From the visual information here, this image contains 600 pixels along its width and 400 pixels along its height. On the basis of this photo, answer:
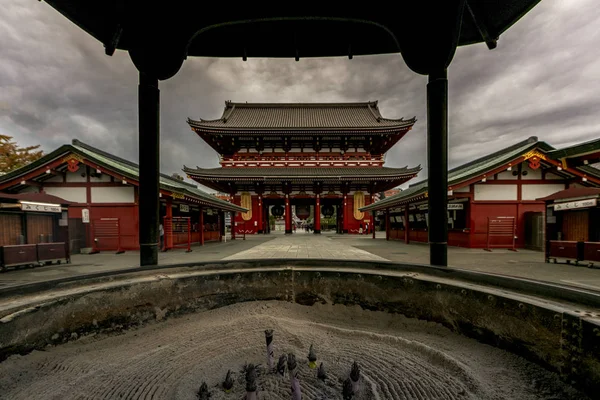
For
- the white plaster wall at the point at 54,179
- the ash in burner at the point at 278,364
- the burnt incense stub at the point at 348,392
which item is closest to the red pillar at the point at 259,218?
the white plaster wall at the point at 54,179

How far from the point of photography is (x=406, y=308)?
2.97 meters

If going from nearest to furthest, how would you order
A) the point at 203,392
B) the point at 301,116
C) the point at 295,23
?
the point at 203,392 < the point at 295,23 < the point at 301,116

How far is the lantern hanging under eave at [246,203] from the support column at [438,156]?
1846 cm

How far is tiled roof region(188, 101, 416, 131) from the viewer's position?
880 inches

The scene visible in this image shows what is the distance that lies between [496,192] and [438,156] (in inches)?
422

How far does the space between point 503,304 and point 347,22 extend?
394 cm

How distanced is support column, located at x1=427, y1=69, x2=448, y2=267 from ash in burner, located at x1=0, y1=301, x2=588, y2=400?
3.42ft

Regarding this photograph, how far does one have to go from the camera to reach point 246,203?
67.8 feet

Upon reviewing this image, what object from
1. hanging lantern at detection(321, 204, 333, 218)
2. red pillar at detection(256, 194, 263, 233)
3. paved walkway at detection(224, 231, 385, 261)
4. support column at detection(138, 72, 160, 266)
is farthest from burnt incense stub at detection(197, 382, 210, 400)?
hanging lantern at detection(321, 204, 333, 218)

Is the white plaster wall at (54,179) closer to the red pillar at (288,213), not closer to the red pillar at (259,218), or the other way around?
the red pillar at (259,218)

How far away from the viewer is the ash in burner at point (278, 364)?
1.96 m

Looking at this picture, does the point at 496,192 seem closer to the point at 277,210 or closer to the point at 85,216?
the point at 277,210

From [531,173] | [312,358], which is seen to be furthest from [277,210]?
[312,358]

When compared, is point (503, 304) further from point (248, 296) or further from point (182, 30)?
point (182, 30)
